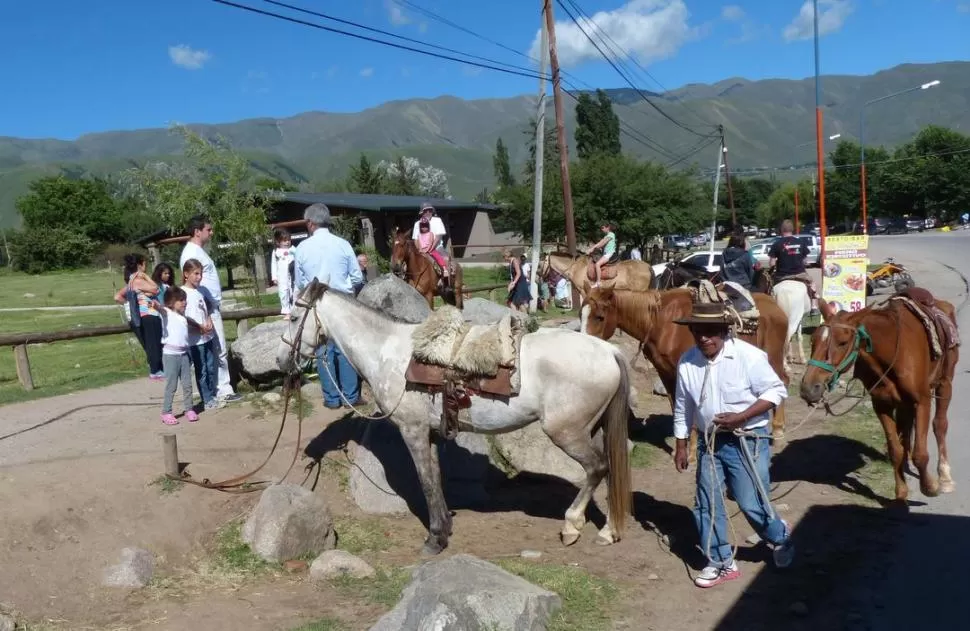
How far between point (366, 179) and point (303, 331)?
57.4 meters

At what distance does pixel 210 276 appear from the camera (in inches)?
342

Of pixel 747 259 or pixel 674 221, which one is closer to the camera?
pixel 747 259

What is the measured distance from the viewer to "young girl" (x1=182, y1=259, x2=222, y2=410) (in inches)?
318

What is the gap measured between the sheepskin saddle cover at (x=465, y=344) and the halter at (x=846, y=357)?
2.59m

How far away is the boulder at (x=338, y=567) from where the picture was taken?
18.6 feet

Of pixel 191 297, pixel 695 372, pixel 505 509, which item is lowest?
pixel 505 509

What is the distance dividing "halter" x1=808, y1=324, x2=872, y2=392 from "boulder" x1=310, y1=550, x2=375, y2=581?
4.09 m

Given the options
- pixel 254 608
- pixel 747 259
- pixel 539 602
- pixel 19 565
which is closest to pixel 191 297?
pixel 19 565

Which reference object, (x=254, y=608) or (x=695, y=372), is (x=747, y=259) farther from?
(x=254, y=608)

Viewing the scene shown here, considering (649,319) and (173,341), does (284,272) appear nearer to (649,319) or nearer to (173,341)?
(173,341)

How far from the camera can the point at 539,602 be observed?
4707 millimetres

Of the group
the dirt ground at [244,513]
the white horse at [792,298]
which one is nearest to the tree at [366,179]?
the white horse at [792,298]

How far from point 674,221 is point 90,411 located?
32.2 metres

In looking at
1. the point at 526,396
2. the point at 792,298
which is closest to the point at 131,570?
the point at 526,396
